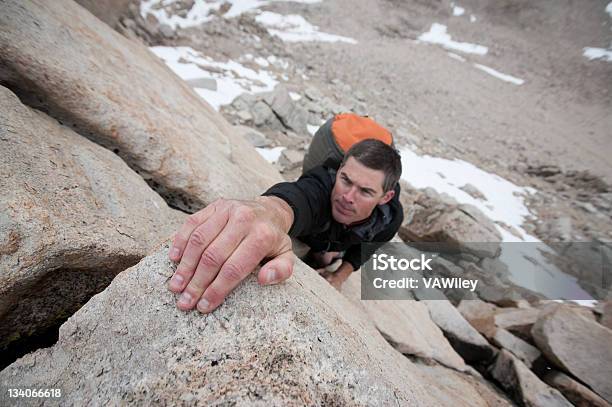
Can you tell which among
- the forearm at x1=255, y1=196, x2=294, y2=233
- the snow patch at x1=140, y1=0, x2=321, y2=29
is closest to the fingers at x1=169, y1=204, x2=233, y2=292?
the forearm at x1=255, y1=196, x2=294, y2=233

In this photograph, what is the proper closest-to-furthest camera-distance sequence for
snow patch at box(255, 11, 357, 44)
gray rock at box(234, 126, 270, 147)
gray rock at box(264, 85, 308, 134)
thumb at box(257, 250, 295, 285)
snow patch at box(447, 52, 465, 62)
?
thumb at box(257, 250, 295, 285) → gray rock at box(234, 126, 270, 147) → gray rock at box(264, 85, 308, 134) → snow patch at box(255, 11, 357, 44) → snow patch at box(447, 52, 465, 62)

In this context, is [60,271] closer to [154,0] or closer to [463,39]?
[154,0]

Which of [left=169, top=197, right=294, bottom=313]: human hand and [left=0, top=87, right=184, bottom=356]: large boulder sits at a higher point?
[left=169, top=197, right=294, bottom=313]: human hand

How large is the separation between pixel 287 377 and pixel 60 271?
1.36m

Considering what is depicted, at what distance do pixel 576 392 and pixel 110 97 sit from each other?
6.23 meters

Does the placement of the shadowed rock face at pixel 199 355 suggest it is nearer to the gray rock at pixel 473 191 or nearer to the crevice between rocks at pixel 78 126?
the crevice between rocks at pixel 78 126

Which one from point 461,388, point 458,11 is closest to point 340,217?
point 461,388

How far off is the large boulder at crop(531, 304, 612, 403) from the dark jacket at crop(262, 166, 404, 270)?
3.17 meters

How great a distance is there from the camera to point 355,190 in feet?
8.86

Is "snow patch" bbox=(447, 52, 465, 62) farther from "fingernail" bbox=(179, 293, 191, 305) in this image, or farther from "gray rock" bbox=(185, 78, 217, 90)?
"fingernail" bbox=(179, 293, 191, 305)

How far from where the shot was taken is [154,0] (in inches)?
688

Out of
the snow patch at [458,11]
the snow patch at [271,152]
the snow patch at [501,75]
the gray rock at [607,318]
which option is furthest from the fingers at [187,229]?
the snow patch at [458,11]

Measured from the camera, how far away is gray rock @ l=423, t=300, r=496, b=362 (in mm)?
4488

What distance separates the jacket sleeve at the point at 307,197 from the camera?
219cm
